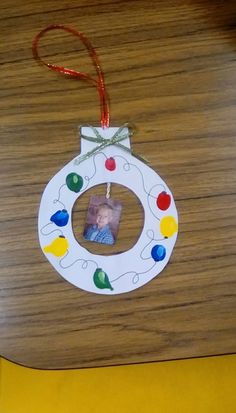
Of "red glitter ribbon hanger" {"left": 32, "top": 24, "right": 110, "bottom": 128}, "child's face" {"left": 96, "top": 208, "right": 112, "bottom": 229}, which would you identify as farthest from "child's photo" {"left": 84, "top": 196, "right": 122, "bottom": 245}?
"red glitter ribbon hanger" {"left": 32, "top": 24, "right": 110, "bottom": 128}

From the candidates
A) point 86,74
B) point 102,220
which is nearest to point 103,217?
point 102,220

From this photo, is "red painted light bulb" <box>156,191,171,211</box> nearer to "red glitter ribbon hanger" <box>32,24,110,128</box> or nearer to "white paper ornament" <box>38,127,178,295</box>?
"white paper ornament" <box>38,127,178,295</box>

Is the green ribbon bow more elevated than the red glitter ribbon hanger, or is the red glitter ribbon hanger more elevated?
the red glitter ribbon hanger

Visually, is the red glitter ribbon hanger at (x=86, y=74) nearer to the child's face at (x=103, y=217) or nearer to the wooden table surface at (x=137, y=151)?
the wooden table surface at (x=137, y=151)

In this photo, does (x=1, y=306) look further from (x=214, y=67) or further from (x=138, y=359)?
(x=214, y=67)

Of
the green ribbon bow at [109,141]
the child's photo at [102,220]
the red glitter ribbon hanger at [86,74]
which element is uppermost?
the red glitter ribbon hanger at [86,74]

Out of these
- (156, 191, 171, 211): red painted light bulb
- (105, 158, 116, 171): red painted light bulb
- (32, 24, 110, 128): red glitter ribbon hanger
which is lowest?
(156, 191, 171, 211): red painted light bulb

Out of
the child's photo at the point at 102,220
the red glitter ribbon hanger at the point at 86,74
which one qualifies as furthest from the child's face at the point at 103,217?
the red glitter ribbon hanger at the point at 86,74

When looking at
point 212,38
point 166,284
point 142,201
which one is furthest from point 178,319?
point 212,38
